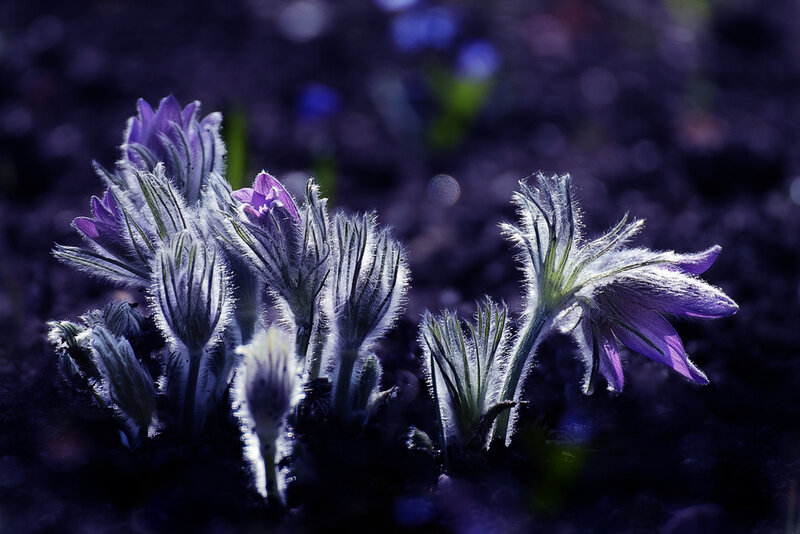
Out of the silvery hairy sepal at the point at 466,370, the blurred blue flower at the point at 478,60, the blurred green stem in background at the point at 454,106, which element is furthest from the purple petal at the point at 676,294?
the blurred blue flower at the point at 478,60

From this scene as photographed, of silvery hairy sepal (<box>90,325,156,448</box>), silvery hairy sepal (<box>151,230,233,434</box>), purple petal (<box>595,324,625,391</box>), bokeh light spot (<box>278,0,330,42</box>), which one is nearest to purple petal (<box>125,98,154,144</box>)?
silvery hairy sepal (<box>151,230,233,434</box>)

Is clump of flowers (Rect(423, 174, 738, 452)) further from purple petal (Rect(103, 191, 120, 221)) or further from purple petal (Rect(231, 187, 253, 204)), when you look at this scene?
purple petal (Rect(103, 191, 120, 221))

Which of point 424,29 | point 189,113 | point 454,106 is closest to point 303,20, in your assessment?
point 424,29

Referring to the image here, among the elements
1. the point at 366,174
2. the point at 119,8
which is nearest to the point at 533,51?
the point at 366,174

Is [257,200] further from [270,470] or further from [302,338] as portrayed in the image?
[270,470]

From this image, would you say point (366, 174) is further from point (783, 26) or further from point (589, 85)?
point (783, 26)
